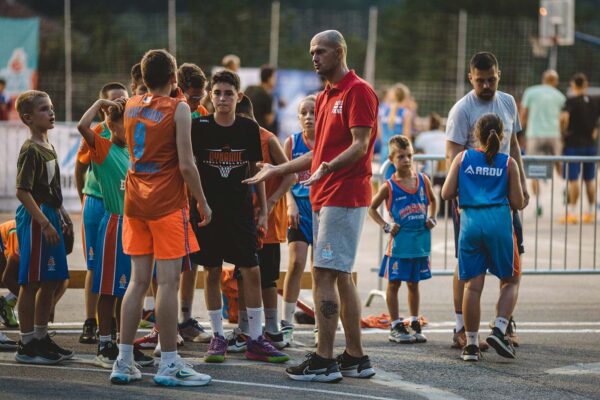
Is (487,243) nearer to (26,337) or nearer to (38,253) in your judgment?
(38,253)

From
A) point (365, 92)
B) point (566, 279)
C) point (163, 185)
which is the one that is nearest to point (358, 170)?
point (365, 92)

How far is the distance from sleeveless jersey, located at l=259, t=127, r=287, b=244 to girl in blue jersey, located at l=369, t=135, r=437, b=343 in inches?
28.1

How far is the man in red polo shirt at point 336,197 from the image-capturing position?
266 inches

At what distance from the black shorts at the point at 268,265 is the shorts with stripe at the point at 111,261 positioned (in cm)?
114

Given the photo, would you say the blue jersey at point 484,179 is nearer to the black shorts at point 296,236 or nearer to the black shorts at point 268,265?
the black shorts at point 296,236

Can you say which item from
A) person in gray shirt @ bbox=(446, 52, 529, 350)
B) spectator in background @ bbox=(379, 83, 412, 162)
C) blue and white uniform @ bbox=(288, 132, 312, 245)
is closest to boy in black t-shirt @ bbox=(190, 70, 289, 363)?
blue and white uniform @ bbox=(288, 132, 312, 245)

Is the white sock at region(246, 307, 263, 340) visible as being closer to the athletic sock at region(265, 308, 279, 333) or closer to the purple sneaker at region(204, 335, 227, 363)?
the purple sneaker at region(204, 335, 227, 363)

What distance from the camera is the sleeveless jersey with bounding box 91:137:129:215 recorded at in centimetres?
731

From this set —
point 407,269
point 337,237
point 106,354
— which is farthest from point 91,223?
point 407,269

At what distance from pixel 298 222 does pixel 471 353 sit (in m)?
1.57

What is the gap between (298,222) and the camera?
27.1 ft

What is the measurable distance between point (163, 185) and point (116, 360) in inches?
41.1

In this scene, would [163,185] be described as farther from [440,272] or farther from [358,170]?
[440,272]

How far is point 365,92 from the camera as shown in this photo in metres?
6.70
